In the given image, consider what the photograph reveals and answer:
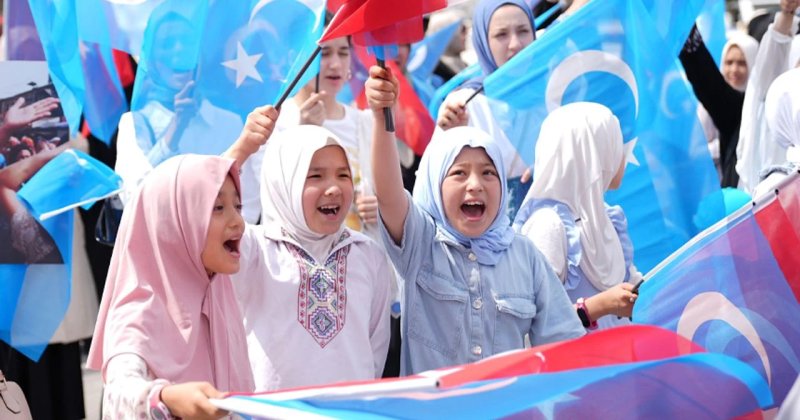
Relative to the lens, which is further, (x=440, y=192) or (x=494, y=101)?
(x=494, y=101)

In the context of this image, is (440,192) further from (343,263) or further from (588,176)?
(588,176)

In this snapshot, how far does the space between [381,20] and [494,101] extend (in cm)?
184

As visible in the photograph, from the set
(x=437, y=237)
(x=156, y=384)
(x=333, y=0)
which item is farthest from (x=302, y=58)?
(x=156, y=384)

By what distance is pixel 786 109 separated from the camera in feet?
16.8

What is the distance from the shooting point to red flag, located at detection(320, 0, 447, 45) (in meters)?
3.70

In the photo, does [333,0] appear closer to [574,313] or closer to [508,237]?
[508,237]

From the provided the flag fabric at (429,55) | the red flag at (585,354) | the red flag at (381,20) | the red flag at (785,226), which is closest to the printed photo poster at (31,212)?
the red flag at (381,20)

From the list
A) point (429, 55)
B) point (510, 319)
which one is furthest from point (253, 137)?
point (429, 55)

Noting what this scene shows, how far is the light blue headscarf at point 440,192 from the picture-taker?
3.82 metres

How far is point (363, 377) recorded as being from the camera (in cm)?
371

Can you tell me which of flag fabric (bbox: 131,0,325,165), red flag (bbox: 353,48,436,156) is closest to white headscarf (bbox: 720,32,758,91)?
red flag (bbox: 353,48,436,156)

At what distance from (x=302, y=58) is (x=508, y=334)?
6.49 feet

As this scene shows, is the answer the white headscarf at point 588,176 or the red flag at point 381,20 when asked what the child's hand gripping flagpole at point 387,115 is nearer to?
the red flag at point 381,20

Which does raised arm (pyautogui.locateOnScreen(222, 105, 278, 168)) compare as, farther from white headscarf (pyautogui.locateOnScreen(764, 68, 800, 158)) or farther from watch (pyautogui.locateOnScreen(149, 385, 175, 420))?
white headscarf (pyautogui.locateOnScreen(764, 68, 800, 158))
